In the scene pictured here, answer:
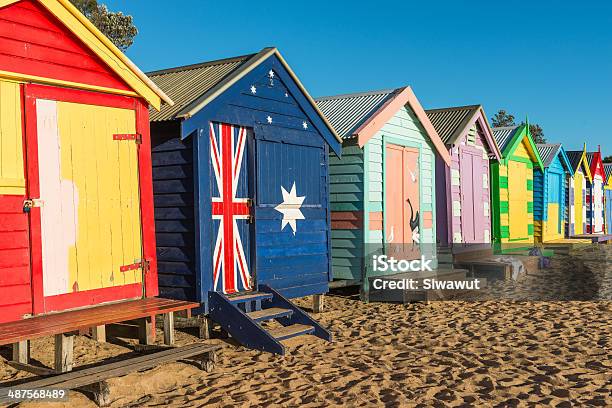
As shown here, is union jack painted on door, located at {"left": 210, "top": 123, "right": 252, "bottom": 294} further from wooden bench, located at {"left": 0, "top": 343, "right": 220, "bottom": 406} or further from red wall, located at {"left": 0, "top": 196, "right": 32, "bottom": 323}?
red wall, located at {"left": 0, "top": 196, "right": 32, "bottom": 323}

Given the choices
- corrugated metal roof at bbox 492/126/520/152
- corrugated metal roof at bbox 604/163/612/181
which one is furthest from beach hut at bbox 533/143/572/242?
corrugated metal roof at bbox 604/163/612/181

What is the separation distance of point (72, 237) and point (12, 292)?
832 millimetres

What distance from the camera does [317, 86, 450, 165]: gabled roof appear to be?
11461mm

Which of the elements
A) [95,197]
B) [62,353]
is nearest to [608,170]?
[95,197]

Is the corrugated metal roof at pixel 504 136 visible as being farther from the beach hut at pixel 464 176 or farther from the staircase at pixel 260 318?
the staircase at pixel 260 318

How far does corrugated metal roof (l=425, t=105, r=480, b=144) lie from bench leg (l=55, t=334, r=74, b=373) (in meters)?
10.8

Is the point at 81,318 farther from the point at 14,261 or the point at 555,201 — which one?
the point at 555,201

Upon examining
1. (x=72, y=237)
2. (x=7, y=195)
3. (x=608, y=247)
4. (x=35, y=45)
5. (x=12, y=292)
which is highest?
(x=35, y=45)

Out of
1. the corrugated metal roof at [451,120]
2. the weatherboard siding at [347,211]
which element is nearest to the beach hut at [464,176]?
the corrugated metal roof at [451,120]

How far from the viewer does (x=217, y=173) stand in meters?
8.33

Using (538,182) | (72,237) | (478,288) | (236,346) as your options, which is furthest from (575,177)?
(72,237)

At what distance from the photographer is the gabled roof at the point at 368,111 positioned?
11.5 m

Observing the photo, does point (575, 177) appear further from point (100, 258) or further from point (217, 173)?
point (100, 258)

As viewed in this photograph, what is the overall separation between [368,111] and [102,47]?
6.11 meters
